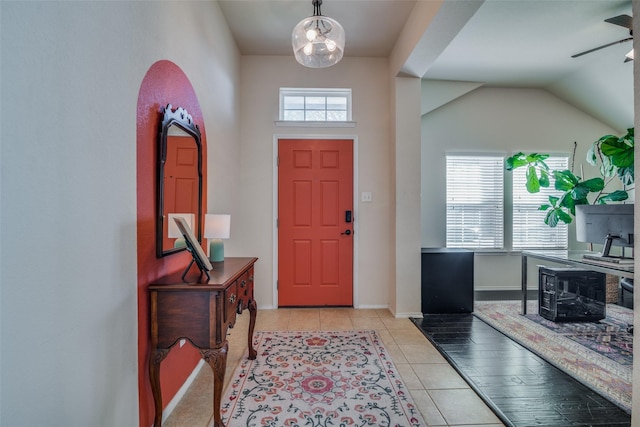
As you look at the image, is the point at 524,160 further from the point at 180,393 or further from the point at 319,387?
the point at 180,393

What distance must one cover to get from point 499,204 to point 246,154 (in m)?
3.62

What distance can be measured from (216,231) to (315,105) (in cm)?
230

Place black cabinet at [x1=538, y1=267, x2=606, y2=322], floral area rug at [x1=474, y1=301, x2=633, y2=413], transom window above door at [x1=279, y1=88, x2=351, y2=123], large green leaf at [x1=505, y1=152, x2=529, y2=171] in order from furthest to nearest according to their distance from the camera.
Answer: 1. large green leaf at [x1=505, y1=152, x2=529, y2=171]
2. transom window above door at [x1=279, y1=88, x2=351, y2=123]
3. black cabinet at [x1=538, y1=267, x2=606, y2=322]
4. floral area rug at [x1=474, y1=301, x2=633, y2=413]

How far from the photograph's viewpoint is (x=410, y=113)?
11.1 feet

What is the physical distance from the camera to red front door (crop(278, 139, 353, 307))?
3660 millimetres

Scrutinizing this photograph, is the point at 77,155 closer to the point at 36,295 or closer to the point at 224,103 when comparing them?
the point at 36,295

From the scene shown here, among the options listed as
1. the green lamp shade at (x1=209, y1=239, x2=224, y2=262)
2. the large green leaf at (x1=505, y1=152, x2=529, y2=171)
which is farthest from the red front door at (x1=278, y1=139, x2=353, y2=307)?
the large green leaf at (x1=505, y1=152, x2=529, y2=171)

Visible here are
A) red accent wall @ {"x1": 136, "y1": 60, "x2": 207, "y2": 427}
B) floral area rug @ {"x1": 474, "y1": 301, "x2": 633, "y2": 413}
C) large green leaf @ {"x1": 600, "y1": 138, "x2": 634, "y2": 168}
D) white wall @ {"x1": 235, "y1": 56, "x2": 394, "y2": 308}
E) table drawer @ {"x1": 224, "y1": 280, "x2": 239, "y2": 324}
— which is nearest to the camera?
red accent wall @ {"x1": 136, "y1": 60, "x2": 207, "y2": 427}

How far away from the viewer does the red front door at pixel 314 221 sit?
12.0ft

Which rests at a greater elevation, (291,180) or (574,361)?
(291,180)

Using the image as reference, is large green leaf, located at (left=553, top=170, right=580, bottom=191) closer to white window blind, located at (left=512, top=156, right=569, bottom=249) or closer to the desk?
white window blind, located at (left=512, top=156, right=569, bottom=249)

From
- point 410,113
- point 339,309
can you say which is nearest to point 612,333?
point 339,309

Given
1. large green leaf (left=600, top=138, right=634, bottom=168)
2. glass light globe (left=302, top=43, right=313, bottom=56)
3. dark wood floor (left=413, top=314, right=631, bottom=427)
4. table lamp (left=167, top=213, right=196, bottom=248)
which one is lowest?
dark wood floor (left=413, top=314, right=631, bottom=427)

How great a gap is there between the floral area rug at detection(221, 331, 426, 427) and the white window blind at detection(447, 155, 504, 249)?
2.43m
